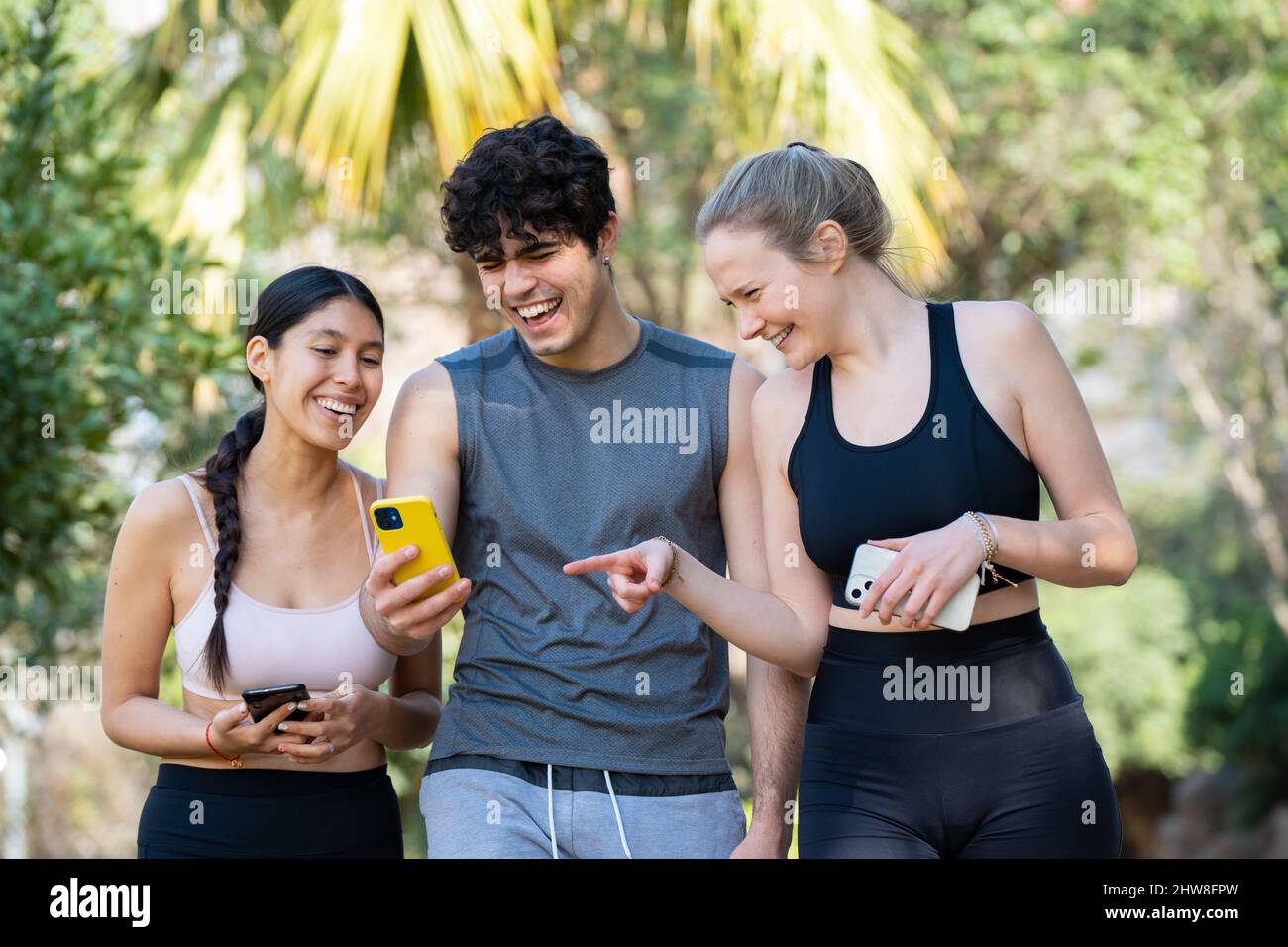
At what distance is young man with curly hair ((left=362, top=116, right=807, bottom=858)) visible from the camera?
269 centimetres

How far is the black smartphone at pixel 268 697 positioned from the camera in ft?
8.43

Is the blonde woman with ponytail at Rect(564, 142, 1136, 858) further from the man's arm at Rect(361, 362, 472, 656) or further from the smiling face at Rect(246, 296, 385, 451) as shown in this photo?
the smiling face at Rect(246, 296, 385, 451)

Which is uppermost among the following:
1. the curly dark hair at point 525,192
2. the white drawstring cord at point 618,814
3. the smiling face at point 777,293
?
the curly dark hair at point 525,192

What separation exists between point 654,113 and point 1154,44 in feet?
11.8

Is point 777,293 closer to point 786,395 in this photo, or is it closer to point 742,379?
point 786,395

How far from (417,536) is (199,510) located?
592 mm

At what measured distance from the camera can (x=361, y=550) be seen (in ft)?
9.75

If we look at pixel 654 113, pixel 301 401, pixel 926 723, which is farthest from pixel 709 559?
pixel 654 113

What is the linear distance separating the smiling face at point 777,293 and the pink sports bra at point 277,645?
0.98 m

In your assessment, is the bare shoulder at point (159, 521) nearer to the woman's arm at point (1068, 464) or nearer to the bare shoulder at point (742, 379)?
the bare shoulder at point (742, 379)

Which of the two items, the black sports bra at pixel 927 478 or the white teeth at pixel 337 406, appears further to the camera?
the white teeth at pixel 337 406

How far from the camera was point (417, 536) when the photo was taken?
8.37ft

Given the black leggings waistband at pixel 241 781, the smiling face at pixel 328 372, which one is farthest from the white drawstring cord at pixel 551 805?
the smiling face at pixel 328 372

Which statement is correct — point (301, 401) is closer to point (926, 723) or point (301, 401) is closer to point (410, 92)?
point (926, 723)
